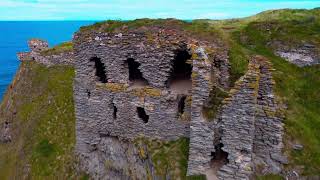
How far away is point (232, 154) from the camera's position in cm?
2073

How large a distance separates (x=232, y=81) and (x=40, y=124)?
18.9 meters

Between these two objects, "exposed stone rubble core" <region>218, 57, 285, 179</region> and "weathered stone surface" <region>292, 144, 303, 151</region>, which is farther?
"weathered stone surface" <region>292, 144, 303, 151</region>

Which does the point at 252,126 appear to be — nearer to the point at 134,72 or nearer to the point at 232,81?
the point at 232,81

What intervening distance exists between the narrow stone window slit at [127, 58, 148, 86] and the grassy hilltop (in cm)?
227

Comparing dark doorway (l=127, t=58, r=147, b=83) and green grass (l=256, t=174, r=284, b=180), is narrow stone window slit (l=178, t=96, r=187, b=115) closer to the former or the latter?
dark doorway (l=127, t=58, r=147, b=83)

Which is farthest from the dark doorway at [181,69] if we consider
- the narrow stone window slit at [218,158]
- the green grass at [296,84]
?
the narrow stone window slit at [218,158]

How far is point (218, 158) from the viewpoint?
72.5 feet

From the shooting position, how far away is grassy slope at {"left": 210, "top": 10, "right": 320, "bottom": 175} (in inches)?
860

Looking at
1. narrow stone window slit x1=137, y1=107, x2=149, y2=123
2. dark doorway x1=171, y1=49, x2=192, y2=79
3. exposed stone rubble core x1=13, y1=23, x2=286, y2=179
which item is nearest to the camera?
exposed stone rubble core x1=13, y1=23, x2=286, y2=179

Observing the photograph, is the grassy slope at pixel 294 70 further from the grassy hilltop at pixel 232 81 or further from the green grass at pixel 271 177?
the green grass at pixel 271 177

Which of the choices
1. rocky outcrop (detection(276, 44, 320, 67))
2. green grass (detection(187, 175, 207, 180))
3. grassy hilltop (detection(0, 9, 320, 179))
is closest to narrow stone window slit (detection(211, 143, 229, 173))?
green grass (detection(187, 175, 207, 180))

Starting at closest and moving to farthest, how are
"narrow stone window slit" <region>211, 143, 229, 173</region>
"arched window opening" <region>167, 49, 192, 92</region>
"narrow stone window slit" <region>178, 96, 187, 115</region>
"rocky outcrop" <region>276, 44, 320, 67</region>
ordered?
"narrow stone window slit" <region>211, 143, 229, 173</region>, "narrow stone window slit" <region>178, 96, 187, 115</region>, "arched window opening" <region>167, 49, 192, 92</region>, "rocky outcrop" <region>276, 44, 320, 67</region>

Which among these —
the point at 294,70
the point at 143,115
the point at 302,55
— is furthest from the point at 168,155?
the point at 302,55

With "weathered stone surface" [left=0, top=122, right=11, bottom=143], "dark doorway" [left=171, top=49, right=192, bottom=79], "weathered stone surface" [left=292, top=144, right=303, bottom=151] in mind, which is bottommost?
"weathered stone surface" [left=0, top=122, right=11, bottom=143]
